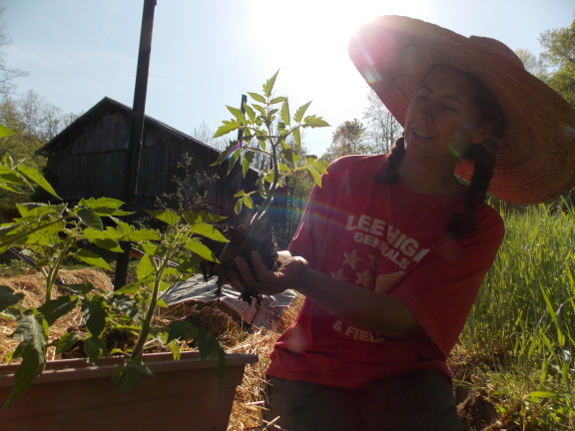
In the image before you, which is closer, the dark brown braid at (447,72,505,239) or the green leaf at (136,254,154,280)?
the green leaf at (136,254,154,280)

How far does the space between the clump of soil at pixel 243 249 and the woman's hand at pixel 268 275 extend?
0.01 metres

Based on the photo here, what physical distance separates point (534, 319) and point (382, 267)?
1161 mm

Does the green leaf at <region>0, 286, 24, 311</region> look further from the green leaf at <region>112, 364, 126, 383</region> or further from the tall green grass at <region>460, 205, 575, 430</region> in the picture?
the tall green grass at <region>460, 205, 575, 430</region>

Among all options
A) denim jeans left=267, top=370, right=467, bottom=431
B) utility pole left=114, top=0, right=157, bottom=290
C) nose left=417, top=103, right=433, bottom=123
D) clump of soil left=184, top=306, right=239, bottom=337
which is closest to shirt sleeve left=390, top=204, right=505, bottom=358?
denim jeans left=267, top=370, right=467, bottom=431

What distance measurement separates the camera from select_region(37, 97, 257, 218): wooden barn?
1467 cm

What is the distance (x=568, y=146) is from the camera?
1595mm

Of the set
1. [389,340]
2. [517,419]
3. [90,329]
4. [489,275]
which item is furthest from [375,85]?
[90,329]

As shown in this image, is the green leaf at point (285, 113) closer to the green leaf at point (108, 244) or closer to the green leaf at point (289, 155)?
the green leaf at point (289, 155)

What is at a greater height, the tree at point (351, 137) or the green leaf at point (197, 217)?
the tree at point (351, 137)

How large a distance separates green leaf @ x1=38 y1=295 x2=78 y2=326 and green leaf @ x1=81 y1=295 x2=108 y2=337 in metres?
0.02

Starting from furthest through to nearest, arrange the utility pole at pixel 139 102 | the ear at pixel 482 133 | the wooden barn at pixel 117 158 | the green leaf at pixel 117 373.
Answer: the wooden barn at pixel 117 158 → the utility pole at pixel 139 102 → the ear at pixel 482 133 → the green leaf at pixel 117 373

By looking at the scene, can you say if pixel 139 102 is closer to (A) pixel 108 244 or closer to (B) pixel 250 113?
→ (B) pixel 250 113

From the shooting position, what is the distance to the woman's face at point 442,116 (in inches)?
60.5

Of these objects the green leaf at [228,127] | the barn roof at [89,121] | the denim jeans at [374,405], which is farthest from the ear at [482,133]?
the barn roof at [89,121]
